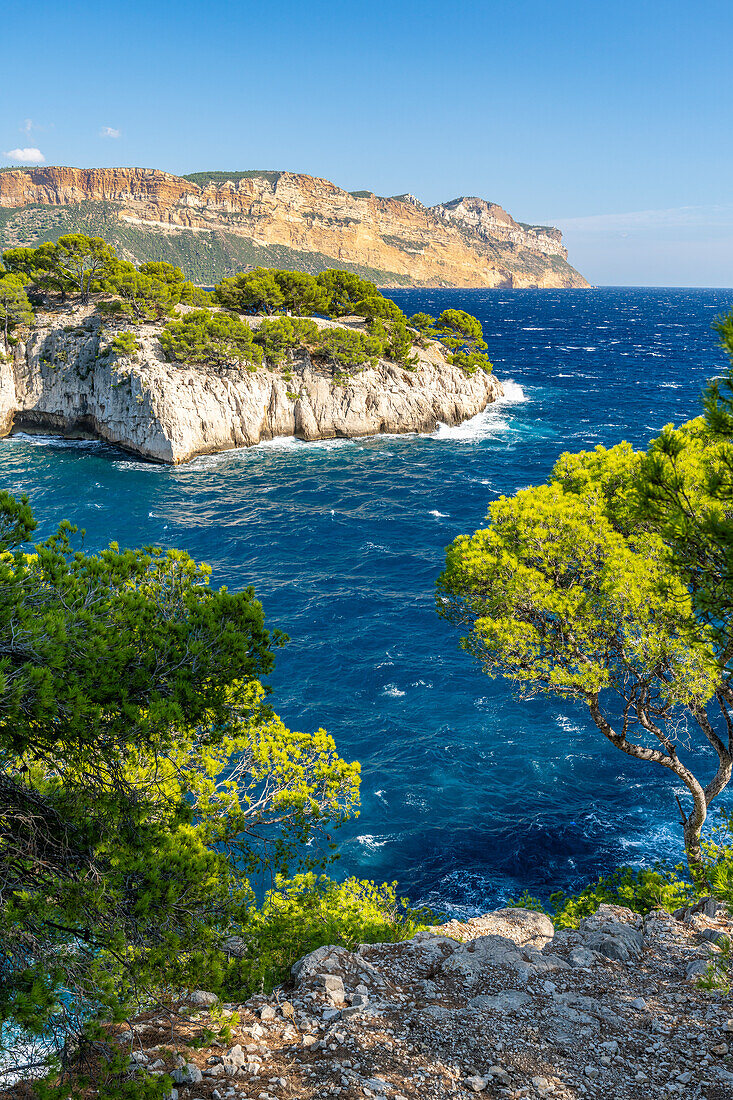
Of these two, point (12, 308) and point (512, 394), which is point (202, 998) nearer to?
point (12, 308)

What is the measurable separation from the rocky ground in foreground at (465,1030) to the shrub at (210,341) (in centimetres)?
6286

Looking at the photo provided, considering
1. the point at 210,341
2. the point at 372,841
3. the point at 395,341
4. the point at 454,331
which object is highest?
the point at 454,331

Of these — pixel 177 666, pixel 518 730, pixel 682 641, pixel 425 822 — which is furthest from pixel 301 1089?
pixel 518 730

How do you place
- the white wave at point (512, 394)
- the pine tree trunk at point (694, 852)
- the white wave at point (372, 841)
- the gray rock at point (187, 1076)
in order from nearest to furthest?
the gray rock at point (187, 1076) < the pine tree trunk at point (694, 852) < the white wave at point (372, 841) < the white wave at point (512, 394)

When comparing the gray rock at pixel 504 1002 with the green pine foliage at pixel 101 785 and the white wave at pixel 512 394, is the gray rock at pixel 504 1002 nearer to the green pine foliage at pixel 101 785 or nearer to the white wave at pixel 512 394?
the green pine foliage at pixel 101 785

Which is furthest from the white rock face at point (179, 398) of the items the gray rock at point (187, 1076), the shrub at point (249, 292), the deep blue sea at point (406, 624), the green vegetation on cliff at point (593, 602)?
the gray rock at point (187, 1076)

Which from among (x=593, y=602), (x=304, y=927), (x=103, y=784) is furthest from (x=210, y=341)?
(x=103, y=784)

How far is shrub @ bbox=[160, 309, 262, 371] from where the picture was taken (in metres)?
65.6

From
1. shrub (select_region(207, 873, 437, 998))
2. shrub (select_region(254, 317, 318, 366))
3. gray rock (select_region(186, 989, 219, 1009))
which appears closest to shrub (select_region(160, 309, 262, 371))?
shrub (select_region(254, 317, 318, 366))

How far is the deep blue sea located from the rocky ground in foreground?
847cm

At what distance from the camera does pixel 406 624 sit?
122 feet

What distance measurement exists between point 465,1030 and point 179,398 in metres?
61.1

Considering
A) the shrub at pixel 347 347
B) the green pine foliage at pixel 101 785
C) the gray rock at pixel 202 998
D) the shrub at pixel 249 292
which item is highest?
the shrub at pixel 249 292

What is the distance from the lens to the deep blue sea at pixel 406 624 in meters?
23.1
